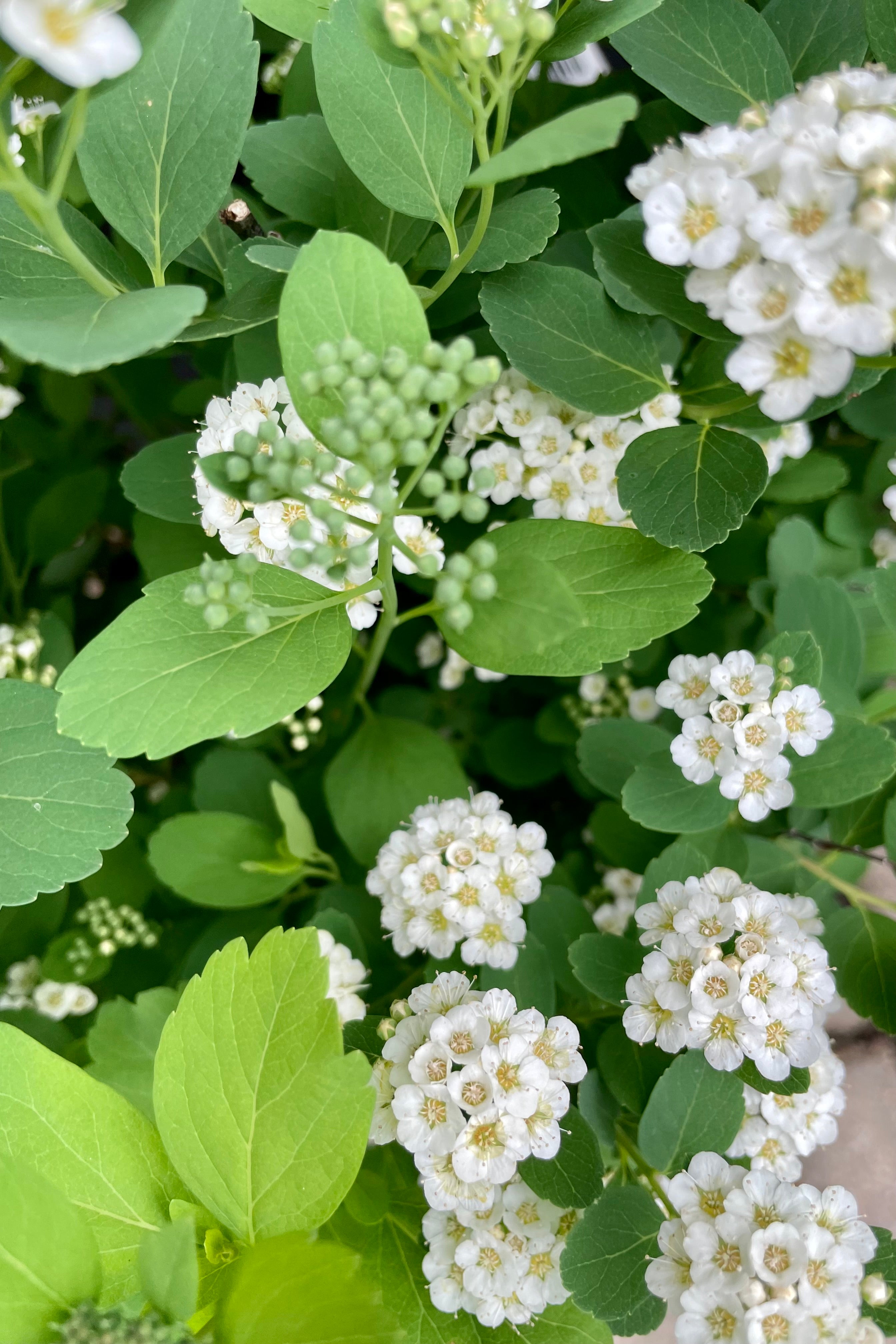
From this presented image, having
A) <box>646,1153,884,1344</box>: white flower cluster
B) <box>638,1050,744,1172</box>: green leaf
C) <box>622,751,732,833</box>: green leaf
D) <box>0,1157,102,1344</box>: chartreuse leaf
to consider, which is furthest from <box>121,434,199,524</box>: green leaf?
<box>646,1153,884,1344</box>: white flower cluster

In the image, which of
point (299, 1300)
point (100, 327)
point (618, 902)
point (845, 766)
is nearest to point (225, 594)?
point (100, 327)

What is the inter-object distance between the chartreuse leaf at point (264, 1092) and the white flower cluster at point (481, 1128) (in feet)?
0.32

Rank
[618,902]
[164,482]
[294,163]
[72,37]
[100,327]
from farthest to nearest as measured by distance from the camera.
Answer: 1. [618,902]
2. [164,482]
3. [294,163]
4. [100,327]
5. [72,37]

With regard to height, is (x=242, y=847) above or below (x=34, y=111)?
below

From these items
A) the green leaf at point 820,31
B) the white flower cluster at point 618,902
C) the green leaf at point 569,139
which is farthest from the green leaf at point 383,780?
the green leaf at point 820,31

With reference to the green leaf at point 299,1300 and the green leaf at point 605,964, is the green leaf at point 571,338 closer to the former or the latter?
the green leaf at point 605,964

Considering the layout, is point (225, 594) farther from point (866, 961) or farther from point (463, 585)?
point (866, 961)

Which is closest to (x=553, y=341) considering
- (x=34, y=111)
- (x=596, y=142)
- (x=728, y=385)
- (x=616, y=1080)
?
(x=728, y=385)

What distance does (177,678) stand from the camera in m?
0.89

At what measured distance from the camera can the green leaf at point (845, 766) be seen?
3.87 feet

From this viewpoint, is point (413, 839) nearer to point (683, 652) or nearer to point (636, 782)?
point (636, 782)

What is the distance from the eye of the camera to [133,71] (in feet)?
2.88

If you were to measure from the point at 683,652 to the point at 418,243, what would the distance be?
76 centimetres

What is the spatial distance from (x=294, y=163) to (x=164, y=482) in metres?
0.43
